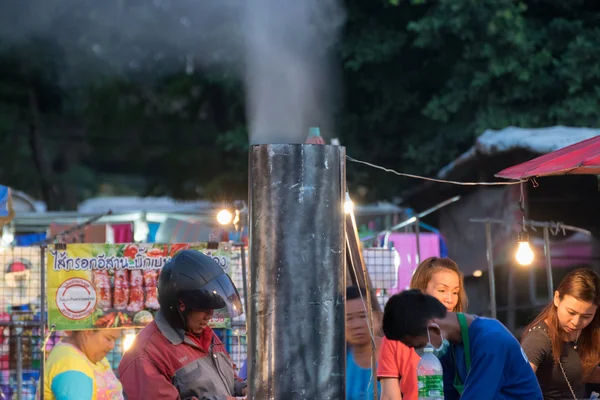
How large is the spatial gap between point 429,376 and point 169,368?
51.4 inches

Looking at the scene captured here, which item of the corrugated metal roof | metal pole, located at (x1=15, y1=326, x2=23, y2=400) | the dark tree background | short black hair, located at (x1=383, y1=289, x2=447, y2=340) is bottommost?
metal pole, located at (x1=15, y1=326, x2=23, y2=400)

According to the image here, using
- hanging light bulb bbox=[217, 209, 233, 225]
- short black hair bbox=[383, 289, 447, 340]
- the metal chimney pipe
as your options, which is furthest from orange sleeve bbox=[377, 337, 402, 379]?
hanging light bulb bbox=[217, 209, 233, 225]

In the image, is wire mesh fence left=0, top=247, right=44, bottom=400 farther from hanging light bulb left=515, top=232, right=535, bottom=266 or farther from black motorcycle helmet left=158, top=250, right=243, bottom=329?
hanging light bulb left=515, top=232, right=535, bottom=266

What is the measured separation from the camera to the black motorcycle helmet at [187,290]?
4.24 metres

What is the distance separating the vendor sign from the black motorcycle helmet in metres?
2.43

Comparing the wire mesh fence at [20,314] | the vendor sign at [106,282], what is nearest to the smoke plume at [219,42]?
the wire mesh fence at [20,314]

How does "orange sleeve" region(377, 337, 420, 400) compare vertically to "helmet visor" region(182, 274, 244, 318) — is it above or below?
below

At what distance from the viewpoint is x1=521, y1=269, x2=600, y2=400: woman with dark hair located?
207 inches

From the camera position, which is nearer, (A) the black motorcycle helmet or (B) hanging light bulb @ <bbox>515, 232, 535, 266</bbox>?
(A) the black motorcycle helmet

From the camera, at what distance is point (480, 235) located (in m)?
13.0

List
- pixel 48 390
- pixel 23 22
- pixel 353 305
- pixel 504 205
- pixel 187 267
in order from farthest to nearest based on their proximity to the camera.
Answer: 1. pixel 23 22
2. pixel 504 205
3. pixel 48 390
4. pixel 353 305
5. pixel 187 267

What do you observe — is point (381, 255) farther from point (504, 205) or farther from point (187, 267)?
point (187, 267)

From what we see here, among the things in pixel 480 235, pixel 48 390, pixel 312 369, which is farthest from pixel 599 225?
pixel 312 369

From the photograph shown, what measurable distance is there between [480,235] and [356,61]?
375cm
